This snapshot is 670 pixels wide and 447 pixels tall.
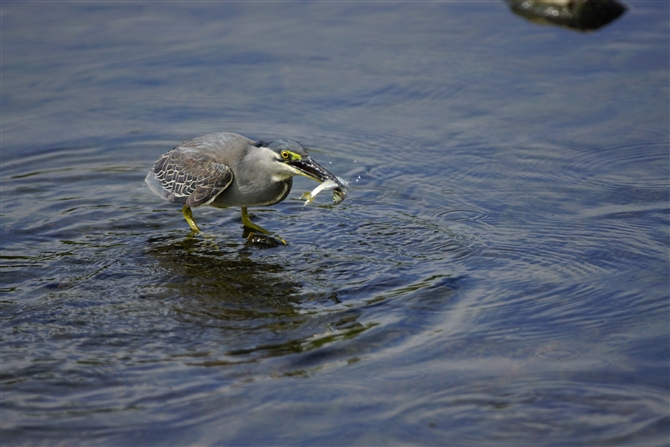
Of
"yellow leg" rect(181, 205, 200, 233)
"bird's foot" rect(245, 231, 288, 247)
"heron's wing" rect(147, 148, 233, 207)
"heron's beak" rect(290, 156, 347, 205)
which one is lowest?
"bird's foot" rect(245, 231, 288, 247)

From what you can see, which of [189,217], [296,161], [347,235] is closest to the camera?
[296,161]

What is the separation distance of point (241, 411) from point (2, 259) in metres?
3.53

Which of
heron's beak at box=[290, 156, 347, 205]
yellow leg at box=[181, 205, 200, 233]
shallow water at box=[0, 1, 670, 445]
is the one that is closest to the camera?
shallow water at box=[0, 1, 670, 445]

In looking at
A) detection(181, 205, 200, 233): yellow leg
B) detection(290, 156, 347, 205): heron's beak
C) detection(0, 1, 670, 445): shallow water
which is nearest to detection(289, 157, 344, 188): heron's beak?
detection(290, 156, 347, 205): heron's beak

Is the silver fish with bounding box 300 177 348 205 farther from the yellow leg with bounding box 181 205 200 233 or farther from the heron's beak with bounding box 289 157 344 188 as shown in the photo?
the yellow leg with bounding box 181 205 200 233

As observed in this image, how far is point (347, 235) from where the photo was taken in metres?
7.80

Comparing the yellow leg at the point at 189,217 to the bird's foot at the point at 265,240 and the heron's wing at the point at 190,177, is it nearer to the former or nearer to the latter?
the heron's wing at the point at 190,177

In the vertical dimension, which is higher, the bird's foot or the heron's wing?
the heron's wing

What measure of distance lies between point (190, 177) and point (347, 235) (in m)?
1.76

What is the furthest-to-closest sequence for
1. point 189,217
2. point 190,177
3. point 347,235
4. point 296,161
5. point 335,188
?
point 189,217 → point 190,177 → point 347,235 → point 296,161 → point 335,188

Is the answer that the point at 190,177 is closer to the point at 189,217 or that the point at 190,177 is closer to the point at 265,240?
the point at 189,217

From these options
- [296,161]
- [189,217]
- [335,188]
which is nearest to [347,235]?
[335,188]

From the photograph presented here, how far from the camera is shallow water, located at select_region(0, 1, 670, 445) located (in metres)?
5.18

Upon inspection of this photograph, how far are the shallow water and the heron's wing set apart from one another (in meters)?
0.42
